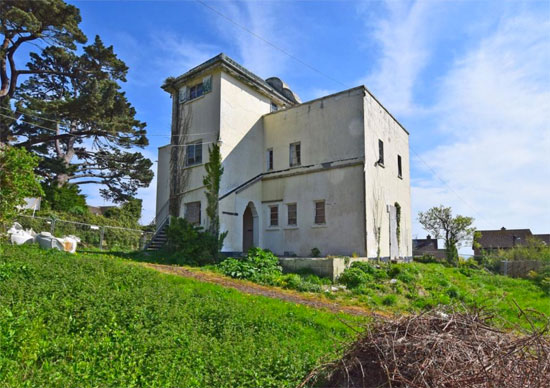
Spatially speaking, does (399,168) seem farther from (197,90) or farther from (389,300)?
(197,90)

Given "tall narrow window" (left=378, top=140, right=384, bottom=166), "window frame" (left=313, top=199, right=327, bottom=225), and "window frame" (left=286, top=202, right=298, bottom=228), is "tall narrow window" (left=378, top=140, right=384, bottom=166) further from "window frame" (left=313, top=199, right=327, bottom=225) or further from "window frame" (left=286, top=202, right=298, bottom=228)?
"window frame" (left=286, top=202, right=298, bottom=228)

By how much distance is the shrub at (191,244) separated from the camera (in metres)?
15.3

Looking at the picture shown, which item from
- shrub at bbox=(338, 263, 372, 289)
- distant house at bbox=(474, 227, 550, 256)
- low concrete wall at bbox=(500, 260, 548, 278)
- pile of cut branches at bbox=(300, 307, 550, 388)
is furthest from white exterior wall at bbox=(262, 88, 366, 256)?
distant house at bbox=(474, 227, 550, 256)

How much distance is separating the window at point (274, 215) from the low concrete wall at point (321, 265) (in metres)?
3.89

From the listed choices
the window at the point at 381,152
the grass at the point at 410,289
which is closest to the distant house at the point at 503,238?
the grass at the point at 410,289

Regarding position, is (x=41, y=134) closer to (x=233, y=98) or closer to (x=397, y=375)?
(x=233, y=98)

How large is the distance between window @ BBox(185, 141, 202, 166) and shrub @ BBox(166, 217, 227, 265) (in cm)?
384

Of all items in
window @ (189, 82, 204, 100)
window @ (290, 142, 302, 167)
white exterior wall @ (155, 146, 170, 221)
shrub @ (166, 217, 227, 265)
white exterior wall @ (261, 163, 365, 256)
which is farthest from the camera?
white exterior wall @ (155, 146, 170, 221)

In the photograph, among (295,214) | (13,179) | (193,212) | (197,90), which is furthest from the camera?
(197,90)

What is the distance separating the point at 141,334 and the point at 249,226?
48.3 feet

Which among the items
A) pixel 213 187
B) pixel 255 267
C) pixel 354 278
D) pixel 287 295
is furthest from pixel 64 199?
pixel 354 278

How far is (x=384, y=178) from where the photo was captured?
60.4 ft

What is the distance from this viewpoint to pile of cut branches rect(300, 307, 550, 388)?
107 inches

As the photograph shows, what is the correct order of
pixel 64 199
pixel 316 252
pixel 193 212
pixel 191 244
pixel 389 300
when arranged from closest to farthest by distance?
pixel 389 300
pixel 191 244
pixel 316 252
pixel 193 212
pixel 64 199
